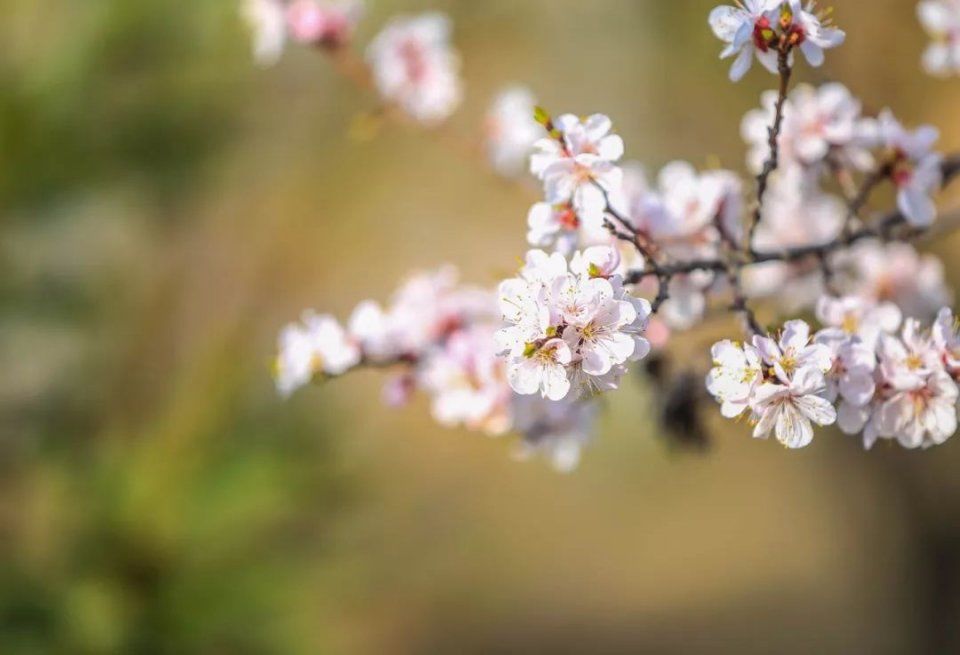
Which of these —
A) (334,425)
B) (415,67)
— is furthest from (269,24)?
(334,425)

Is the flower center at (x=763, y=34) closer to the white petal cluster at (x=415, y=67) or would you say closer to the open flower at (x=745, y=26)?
the open flower at (x=745, y=26)

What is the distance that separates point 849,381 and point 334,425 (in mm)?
1156

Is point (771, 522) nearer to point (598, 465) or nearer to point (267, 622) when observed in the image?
point (598, 465)

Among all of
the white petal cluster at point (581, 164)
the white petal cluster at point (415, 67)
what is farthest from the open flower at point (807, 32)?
the white petal cluster at point (415, 67)

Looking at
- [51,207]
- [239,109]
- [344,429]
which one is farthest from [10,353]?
[239,109]

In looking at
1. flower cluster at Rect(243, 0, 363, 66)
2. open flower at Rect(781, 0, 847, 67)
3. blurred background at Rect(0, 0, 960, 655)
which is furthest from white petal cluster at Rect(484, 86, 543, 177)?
open flower at Rect(781, 0, 847, 67)

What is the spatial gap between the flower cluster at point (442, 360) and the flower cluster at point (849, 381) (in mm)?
215

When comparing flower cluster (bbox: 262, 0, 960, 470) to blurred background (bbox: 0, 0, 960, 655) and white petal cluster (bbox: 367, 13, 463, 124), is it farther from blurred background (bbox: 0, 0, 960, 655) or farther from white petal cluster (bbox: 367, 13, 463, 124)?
blurred background (bbox: 0, 0, 960, 655)

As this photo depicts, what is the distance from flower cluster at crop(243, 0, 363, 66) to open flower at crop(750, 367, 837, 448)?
0.62 metres

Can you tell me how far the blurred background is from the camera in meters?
1.41

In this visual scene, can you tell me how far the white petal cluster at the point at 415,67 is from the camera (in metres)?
0.95

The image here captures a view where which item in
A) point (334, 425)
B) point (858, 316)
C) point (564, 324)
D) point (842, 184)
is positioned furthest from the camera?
point (334, 425)

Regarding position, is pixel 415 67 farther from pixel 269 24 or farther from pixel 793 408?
pixel 793 408

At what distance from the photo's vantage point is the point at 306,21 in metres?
0.90
